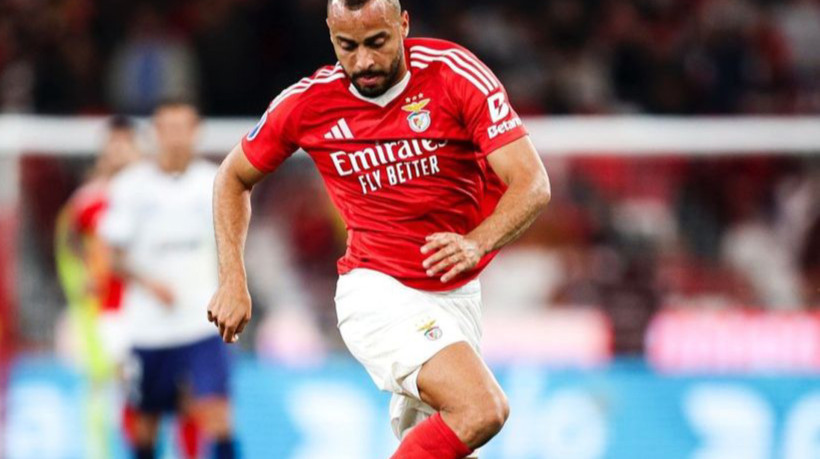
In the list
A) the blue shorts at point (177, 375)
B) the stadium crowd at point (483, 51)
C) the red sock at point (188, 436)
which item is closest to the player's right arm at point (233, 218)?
the blue shorts at point (177, 375)

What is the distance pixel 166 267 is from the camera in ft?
27.7

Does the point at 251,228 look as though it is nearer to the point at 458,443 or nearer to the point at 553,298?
the point at 553,298

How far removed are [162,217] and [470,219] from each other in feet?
10.5

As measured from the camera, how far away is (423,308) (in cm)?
552

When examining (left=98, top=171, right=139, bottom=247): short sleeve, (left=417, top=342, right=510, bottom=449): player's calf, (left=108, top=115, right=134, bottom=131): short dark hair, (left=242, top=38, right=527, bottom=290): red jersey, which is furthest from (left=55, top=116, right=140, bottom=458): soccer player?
(left=417, top=342, right=510, bottom=449): player's calf

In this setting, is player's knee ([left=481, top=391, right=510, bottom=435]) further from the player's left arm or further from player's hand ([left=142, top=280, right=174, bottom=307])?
player's hand ([left=142, top=280, right=174, bottom=307])

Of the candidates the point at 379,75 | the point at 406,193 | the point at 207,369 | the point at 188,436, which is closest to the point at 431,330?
→ the point at 406,193

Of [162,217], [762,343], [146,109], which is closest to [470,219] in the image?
[162,217]

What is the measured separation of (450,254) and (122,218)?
3.91m

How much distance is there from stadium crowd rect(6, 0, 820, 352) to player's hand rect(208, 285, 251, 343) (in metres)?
4.63

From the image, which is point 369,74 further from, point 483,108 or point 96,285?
point 96,285

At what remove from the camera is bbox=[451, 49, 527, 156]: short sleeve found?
17.5ft

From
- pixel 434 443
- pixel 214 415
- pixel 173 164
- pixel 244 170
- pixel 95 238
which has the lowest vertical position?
pixel 214 415

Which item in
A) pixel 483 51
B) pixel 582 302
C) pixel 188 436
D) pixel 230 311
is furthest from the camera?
pixel 483 51
